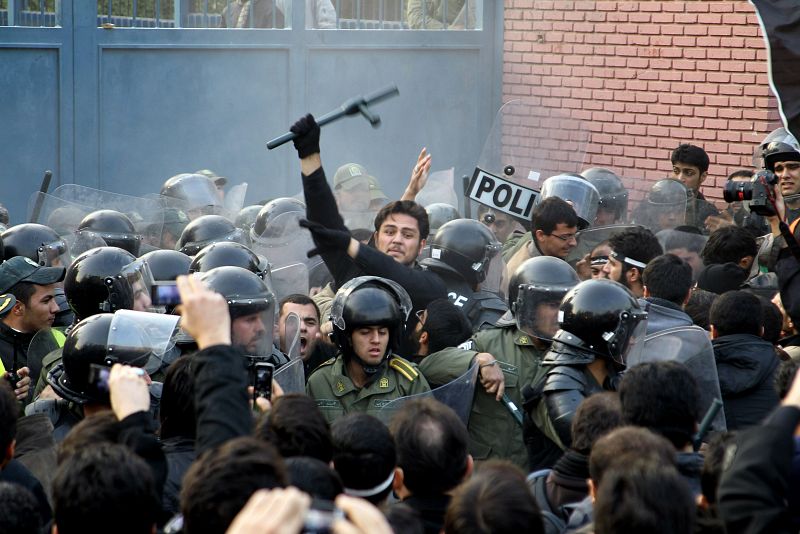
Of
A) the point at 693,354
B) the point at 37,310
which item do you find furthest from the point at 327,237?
the point at 693,354

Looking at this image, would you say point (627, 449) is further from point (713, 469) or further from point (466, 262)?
point (466, 262)

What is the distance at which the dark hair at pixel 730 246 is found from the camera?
22.4ft

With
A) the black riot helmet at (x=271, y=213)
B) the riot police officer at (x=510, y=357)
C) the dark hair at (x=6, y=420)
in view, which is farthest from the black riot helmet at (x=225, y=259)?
the dark hair at (x=6, y=420)

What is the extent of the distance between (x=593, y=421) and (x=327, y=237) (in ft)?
7.30

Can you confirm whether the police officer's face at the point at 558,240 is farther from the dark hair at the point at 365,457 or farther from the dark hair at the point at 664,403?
the dark hair at the point at 365,457

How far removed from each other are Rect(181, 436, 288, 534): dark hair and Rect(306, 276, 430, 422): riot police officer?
2.07 meters

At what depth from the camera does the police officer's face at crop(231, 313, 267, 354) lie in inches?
189

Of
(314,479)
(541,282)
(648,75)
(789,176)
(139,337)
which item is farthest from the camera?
(648,75)

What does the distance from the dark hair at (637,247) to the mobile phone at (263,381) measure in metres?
2.64

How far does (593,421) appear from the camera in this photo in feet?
11.8

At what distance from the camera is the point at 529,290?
524 cm

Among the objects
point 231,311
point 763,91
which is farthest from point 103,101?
point 231,311

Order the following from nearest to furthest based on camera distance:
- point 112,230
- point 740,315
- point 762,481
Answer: point 762,481 → point 740,315 → point 112,230

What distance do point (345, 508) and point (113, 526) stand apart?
2.29 ft
